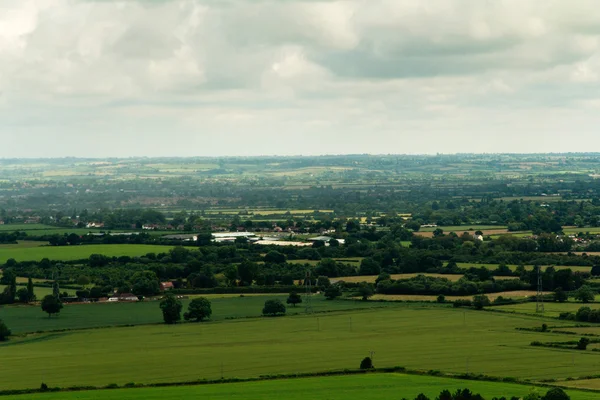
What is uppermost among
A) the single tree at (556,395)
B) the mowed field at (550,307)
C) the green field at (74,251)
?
the single tree at (556,395)

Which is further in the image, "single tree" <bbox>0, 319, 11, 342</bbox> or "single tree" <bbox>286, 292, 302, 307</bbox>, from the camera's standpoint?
"single tree" <bbox>286, 292, 302, 307</bbox>

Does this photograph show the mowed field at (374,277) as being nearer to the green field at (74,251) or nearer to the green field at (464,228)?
the green field at (74,251)

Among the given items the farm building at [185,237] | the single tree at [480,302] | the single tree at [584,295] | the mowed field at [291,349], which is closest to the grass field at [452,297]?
the single tree at [480,302]

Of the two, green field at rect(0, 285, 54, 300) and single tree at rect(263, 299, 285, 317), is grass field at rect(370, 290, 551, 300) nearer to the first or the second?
single tree at rect(263, 299, 285, 317)

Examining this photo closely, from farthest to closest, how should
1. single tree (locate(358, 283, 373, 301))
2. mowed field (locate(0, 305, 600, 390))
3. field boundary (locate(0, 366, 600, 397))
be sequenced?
1. single tree (locate(358, 283, 373, 301))
2. mowed field (locate(0, 305, 600, 390))
3. field boundary (locate(0, 366, 600, 397))

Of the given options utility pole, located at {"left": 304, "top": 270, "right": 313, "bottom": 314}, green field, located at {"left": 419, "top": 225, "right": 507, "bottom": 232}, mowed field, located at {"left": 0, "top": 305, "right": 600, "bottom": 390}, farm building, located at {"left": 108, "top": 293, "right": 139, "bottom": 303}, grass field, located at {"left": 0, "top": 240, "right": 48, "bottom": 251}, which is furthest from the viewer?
green field, located at {"left": 419, "top": 225, "right": 507, "bottom": 232}

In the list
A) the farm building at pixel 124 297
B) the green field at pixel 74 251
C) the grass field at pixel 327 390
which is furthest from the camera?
the green field at pixel 74 251

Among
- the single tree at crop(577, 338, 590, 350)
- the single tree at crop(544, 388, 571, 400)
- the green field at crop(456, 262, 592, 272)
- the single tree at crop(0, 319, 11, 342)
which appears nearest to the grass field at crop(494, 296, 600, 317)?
Result: the single tree at crop(577, 338, 590, 350)
